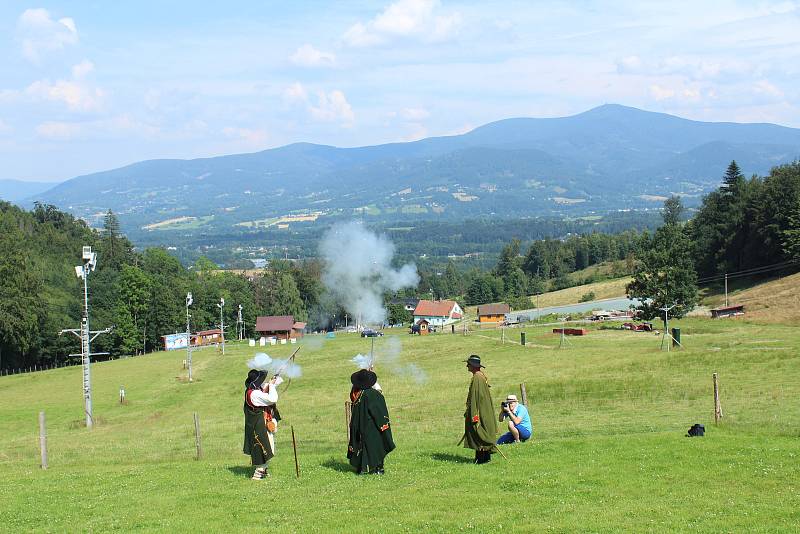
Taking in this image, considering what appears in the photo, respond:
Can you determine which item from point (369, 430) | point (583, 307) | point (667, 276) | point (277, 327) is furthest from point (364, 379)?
point (583, 307)

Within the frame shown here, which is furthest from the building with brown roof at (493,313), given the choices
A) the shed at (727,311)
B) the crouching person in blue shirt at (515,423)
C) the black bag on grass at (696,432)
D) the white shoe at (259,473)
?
the white shoe at (259,473)

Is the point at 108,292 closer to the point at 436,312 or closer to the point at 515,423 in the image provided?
the point at 436,312

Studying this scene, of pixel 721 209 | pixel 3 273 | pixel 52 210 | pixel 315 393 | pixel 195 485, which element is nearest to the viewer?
pixel 195 485

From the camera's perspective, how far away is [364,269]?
77.1m

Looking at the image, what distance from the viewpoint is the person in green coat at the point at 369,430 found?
15930 mm

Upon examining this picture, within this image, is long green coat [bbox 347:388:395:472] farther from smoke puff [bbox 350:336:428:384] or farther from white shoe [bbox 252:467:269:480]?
smoke puff [bbox 350:336:428:384]

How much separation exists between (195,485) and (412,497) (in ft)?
16.7

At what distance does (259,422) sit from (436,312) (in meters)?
97.5

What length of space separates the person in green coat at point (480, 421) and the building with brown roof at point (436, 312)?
299 feet

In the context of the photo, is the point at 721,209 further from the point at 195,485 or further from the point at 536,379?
the point at 195,485

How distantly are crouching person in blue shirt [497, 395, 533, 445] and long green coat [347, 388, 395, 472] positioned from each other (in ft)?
14.7

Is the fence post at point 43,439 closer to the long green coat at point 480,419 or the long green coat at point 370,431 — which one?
the long green coat at point 370,431

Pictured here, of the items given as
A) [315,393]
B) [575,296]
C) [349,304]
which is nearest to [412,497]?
[315,393]

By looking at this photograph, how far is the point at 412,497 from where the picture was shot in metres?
13.7
